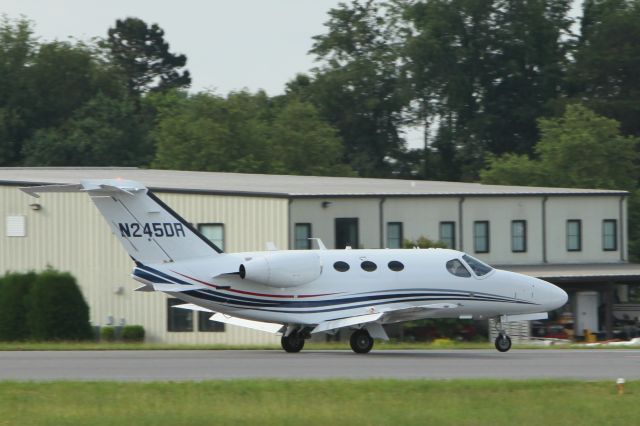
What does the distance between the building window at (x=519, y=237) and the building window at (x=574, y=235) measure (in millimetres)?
2216

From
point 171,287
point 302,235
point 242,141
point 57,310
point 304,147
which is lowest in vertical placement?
point 57,310

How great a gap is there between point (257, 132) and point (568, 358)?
55657mm

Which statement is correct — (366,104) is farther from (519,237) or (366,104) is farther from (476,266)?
(476,266)

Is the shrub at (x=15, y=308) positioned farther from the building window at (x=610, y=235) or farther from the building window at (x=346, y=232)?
the building window at (x=610, y=235)

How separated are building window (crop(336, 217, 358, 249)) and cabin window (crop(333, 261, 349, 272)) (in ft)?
48.4

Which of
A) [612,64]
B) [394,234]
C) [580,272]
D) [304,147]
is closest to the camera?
Result: [394,234]

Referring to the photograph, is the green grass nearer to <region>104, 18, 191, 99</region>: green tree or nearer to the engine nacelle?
the engine nacelle

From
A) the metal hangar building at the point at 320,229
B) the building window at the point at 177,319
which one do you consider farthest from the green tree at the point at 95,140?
the building window at the point at 177,319

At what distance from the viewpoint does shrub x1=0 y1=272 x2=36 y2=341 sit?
45.2m

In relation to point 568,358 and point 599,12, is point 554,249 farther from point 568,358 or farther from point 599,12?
point 599,12

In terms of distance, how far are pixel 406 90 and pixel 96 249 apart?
5413cm

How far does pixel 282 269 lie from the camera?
3212 cm

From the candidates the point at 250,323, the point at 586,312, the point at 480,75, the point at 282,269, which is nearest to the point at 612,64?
the point at 480,75

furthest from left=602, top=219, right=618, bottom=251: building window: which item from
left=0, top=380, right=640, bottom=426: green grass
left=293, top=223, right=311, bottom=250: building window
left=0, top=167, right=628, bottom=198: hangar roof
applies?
left=0, top=380, right=640, bottom=426: green grass
